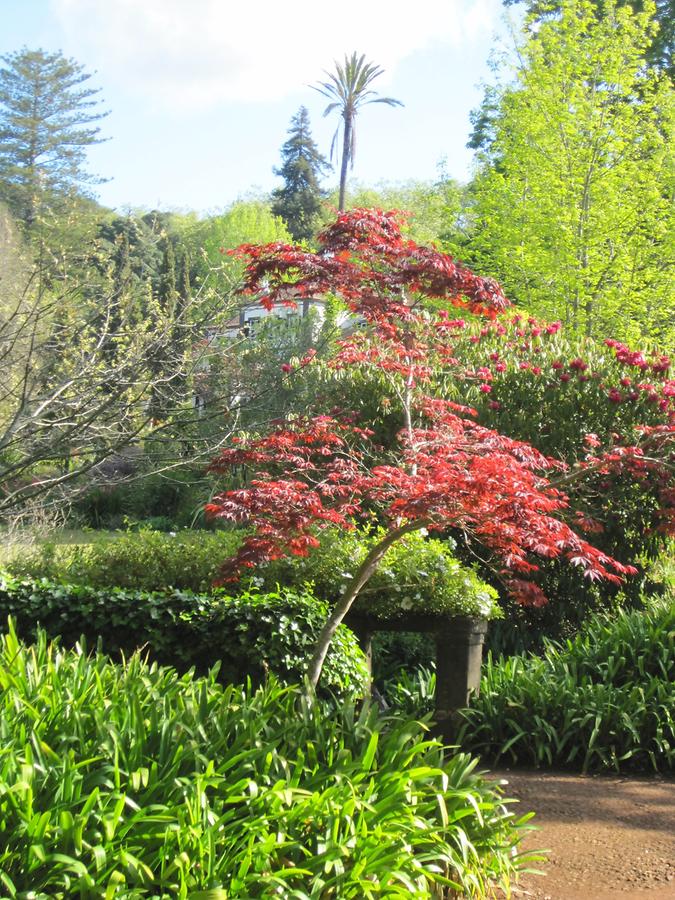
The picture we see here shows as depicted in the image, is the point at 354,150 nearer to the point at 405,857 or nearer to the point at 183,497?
the point at 183,497

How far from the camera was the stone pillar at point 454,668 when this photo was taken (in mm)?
5859

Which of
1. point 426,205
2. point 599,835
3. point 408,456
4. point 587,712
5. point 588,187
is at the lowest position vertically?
point 599,835

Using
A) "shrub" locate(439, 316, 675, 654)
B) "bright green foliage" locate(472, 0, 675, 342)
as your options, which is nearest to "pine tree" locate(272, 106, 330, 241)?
"bright green foliage" locate(472, 0, 675, 342)

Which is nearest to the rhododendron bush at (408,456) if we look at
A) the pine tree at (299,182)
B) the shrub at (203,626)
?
the shrub at (203,626)

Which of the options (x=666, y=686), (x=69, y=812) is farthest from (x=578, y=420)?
(x=69, y=812)

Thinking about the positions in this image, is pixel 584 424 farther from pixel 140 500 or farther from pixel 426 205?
pixel 426 205

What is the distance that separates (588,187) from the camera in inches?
622

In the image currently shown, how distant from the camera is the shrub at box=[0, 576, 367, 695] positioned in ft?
18.1

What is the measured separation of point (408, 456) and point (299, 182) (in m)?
48.9

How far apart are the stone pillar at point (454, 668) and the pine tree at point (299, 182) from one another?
4562 centimetres

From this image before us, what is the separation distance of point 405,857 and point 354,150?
39449 mm

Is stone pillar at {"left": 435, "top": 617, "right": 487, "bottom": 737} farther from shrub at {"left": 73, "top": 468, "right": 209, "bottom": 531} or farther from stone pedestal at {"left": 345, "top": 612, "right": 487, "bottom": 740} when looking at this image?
shrub at {"left": 73, "top": 468, "right": 209, "bottom": 531}

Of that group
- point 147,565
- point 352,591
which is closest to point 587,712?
point 352,591

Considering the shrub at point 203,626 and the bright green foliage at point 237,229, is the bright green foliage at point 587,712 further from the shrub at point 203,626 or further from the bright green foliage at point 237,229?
the bright green foliage at point 237,229
